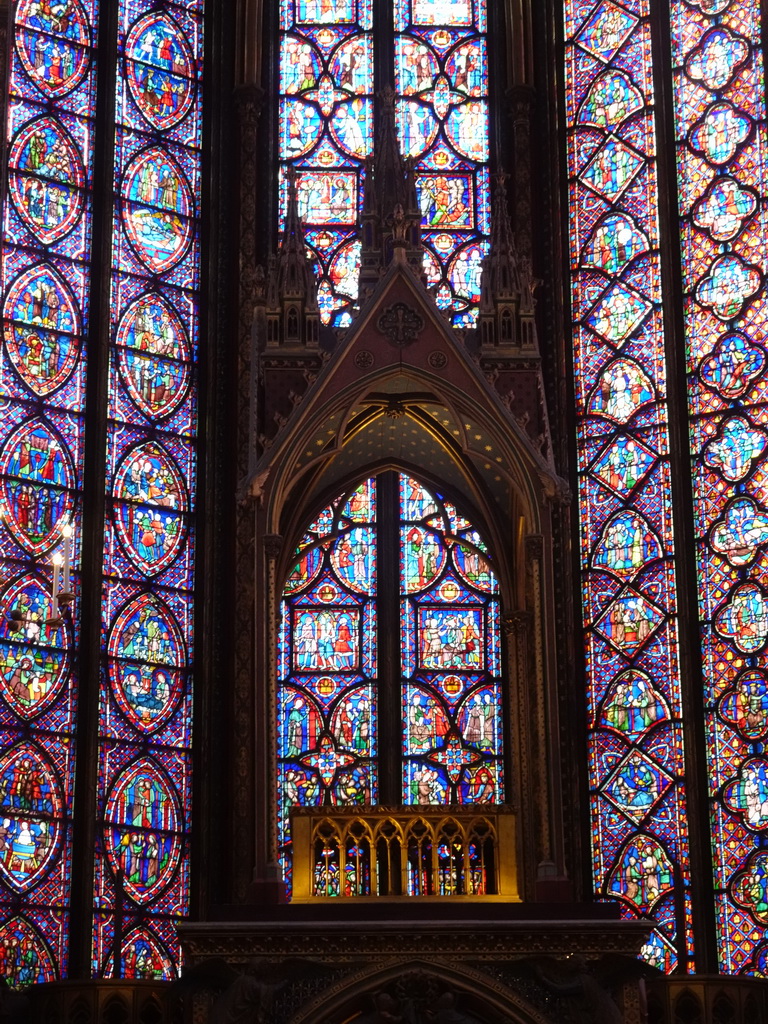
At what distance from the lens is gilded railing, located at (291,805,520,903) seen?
12.9 metres

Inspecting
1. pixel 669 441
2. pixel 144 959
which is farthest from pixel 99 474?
pixel 669 441

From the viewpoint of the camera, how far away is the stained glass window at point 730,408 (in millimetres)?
15586

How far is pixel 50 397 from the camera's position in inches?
650

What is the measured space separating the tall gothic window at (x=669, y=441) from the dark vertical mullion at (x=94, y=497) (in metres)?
3.90

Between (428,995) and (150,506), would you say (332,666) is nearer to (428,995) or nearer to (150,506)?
(150,506)

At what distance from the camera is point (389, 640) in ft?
55.6

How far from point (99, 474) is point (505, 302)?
3938mm

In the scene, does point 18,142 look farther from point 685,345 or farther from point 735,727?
point 735,727

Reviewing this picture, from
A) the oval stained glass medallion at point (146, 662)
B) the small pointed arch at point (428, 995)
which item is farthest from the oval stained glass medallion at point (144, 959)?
the small pointed arch at point (428, 995)

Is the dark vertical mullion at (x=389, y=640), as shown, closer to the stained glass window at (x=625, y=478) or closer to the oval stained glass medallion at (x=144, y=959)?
the stained glass window at (x=625, y=478)

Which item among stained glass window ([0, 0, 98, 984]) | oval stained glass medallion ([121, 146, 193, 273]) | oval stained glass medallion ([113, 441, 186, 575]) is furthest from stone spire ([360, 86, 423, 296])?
oval stained glass medallion ([113, 441, 186, 575])

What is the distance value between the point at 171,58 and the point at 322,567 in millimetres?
4726

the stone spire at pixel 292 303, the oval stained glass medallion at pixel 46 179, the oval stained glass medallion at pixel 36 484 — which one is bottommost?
the oval stained glass medallion at pixel 36 484

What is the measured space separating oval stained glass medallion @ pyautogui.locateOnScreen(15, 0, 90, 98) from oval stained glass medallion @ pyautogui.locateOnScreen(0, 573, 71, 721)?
4353 millimetres
